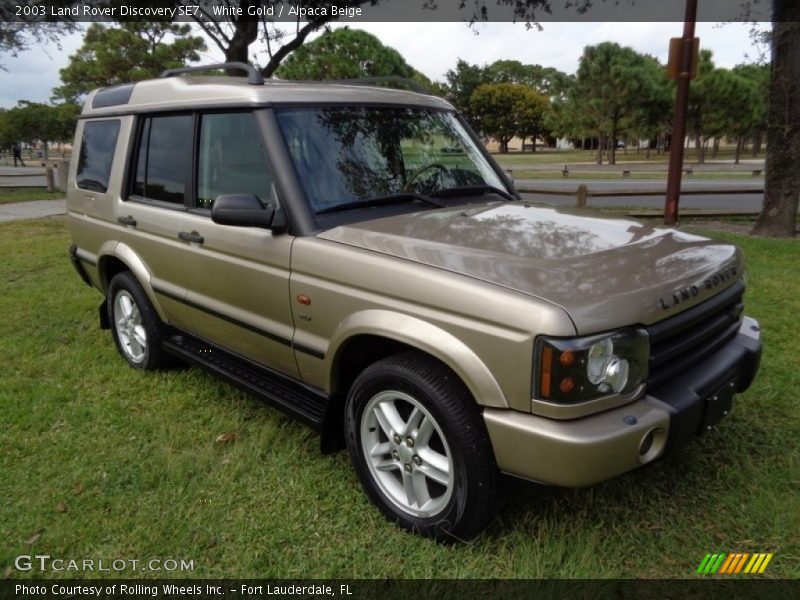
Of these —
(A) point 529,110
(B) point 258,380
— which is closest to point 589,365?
(B) point 258,380

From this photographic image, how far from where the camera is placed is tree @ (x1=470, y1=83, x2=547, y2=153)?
67438 millimetres

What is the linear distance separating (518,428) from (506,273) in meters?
0.57

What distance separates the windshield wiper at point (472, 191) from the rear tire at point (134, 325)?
217 centimetres

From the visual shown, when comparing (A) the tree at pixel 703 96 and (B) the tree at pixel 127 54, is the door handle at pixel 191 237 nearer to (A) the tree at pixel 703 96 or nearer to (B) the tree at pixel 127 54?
(B) the tree at pixel 127 54

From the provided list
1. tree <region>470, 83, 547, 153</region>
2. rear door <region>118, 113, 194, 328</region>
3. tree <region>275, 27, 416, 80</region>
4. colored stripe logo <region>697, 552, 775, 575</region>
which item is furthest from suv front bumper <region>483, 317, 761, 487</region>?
tree <region>470, 83, 547, 153</region>

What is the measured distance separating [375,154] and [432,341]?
53.8 inches

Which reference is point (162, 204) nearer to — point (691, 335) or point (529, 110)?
point (691, 335)

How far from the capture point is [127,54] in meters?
32.8

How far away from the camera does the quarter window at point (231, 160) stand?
10.3 feet

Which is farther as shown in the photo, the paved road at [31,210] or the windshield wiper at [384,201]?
the paved road at [31,210]

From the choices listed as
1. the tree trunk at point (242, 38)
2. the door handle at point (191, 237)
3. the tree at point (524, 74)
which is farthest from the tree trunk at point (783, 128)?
the tree at point (524, 74)

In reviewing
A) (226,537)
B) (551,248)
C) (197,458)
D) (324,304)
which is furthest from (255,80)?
(226,537)

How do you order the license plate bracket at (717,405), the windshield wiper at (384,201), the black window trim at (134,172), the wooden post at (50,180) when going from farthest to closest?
the wooden post at (50,180) → the black window trim at (134,172) → the windshield wiper at (384,201) → the license plate bracket at (717,405)

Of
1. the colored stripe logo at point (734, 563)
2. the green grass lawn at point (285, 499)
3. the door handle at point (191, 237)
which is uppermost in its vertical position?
the door handle at point (191, 237)
